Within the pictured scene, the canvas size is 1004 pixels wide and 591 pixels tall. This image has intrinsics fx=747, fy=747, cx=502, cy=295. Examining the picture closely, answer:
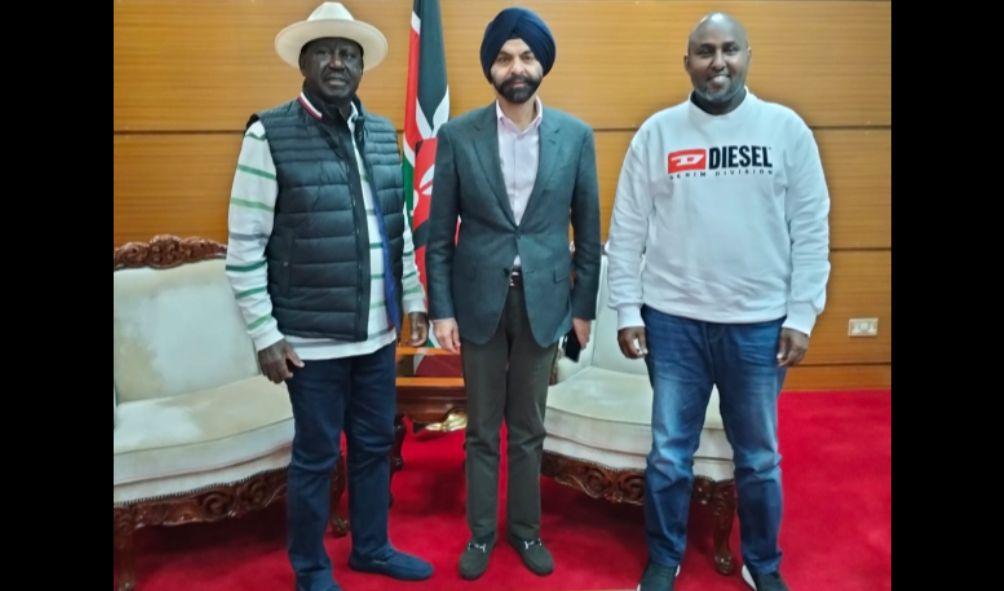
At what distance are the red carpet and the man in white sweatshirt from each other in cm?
21

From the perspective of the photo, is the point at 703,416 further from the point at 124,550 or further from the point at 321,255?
the point at 124,550

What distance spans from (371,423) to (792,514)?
4.60ft

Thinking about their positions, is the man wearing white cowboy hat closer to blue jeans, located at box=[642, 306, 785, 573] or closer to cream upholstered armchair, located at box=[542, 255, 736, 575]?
cream upholstered armchair, located at box=[542, 255, 736, 575]

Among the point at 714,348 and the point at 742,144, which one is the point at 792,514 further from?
the point at 742,144

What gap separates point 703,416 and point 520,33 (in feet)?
3.60

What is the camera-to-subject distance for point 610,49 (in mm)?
3078

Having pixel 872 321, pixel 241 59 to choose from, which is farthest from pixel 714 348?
pixel 241 59

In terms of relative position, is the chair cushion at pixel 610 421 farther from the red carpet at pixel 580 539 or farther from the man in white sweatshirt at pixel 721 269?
the red carpet at pixel 580 539

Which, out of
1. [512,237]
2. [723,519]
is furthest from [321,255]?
[723,519]

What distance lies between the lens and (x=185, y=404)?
7.62 ft

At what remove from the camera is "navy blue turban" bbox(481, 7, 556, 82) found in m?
1.79

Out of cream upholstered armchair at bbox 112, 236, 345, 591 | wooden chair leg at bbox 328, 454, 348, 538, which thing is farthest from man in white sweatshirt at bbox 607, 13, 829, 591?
cream upholstered armchair at bbox 112, 236, 345, 591

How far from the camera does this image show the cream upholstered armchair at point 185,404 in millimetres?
2047

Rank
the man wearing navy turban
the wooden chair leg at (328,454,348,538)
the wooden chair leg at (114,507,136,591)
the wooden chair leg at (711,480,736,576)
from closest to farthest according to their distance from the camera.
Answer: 1. the man wearing navy turban
2. the wooden chair leg at (114,507,136,591)
3. the wooden chair leg at (711,480,736,576)
4. the wooden chair leg at (328,454,348,538)
